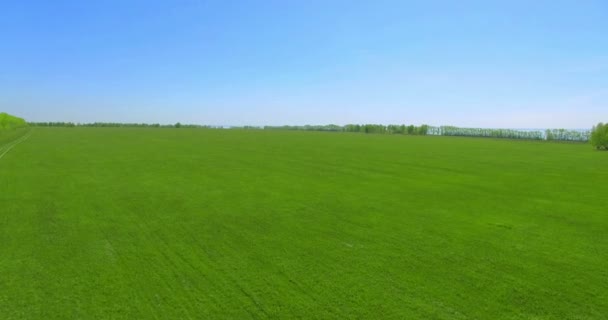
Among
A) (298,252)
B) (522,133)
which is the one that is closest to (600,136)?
(298,252)

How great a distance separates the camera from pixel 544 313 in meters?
3.75

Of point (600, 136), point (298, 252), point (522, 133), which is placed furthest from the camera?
point (522, 133)

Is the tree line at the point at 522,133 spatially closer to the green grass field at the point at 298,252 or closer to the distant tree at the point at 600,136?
the distant tree at the point at 600,136

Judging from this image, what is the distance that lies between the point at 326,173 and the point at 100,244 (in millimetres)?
9724

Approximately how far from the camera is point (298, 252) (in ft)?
17.7

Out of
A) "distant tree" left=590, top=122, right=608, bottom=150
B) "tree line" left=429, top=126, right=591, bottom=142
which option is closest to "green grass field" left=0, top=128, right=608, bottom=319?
"distant tree" left=590, top=122, right=608, bottom=150

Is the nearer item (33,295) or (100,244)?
(33,295)

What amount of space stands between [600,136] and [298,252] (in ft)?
139

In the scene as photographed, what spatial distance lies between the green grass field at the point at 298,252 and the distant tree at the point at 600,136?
103 ft

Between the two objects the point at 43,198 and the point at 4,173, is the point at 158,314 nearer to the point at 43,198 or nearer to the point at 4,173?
the point at 43,198

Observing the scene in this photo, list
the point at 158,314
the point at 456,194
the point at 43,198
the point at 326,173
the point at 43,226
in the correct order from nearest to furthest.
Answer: the point at 158,314 → the point at 43,226 → the point at 43,198 → the point at 456,194 → the point at 326,173

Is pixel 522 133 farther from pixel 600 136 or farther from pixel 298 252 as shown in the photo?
pixel 298 252

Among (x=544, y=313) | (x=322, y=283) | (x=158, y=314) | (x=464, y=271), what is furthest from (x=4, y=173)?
(x=544, y=313)

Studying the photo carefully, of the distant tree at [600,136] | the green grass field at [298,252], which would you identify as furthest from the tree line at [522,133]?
the green grass field at [298,252]
